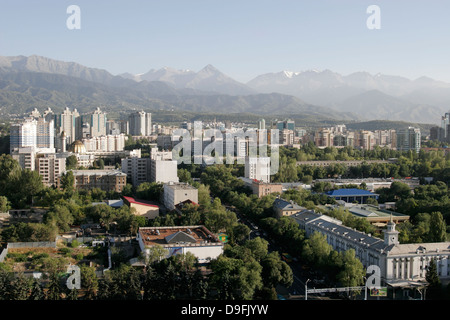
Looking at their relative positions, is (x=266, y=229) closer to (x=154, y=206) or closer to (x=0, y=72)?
(x=154, y=206)

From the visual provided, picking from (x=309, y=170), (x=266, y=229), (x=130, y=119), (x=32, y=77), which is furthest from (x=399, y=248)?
(x=32, y=77)

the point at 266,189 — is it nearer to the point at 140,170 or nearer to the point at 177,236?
the point at 140,170

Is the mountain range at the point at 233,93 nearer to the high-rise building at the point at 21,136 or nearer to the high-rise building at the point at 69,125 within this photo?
the high-rise building at the point at 69,125

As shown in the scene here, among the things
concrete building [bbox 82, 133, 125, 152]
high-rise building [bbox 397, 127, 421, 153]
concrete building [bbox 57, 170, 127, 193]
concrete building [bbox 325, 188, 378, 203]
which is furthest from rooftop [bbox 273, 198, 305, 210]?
high-rise building [bbox 397, 127, 421, 153]

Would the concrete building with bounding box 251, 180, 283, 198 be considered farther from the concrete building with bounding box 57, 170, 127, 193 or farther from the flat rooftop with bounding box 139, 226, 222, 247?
the flat rooftop with bounding box 139, 226, 222, 247

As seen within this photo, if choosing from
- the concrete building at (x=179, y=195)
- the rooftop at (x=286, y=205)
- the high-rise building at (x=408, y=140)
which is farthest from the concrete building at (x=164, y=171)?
the high-rise building at (x=408, y=140)

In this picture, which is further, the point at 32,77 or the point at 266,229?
the point at 32,77
